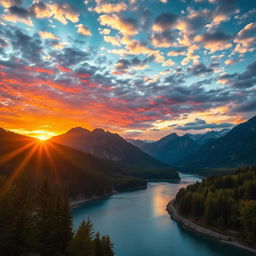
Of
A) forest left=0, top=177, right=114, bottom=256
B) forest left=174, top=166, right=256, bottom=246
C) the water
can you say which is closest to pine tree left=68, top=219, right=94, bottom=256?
forest left=0, top=177, right=114, bottom=256

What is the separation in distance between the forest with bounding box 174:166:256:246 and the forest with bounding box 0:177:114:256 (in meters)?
58.7

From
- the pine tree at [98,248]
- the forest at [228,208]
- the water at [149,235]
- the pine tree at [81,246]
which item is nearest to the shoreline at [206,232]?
the water at [149,235]

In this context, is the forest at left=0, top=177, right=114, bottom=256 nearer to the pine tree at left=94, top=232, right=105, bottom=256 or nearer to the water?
the pine tree at left=94, top=232, right=105, bottom=256

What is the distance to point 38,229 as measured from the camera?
3925cm

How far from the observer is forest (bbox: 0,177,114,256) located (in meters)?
33.4

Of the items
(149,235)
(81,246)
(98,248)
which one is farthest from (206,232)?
(81,246)

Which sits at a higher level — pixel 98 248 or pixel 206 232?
pixel 98 248

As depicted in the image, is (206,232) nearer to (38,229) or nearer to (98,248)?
(98,248)

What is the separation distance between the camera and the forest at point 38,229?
110 ft

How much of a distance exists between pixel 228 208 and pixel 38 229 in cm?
8107

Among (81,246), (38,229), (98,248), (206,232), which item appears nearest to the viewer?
(81,246)

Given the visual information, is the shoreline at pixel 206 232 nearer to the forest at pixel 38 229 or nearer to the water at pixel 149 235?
the water at pixel 149 235

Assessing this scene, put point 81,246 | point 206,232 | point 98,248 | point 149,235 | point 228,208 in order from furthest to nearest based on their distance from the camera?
1. point 149,235
2. point 228,208
3. point 206,232
4. point 98,248
5. point 81,246

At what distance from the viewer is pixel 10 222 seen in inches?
1435
